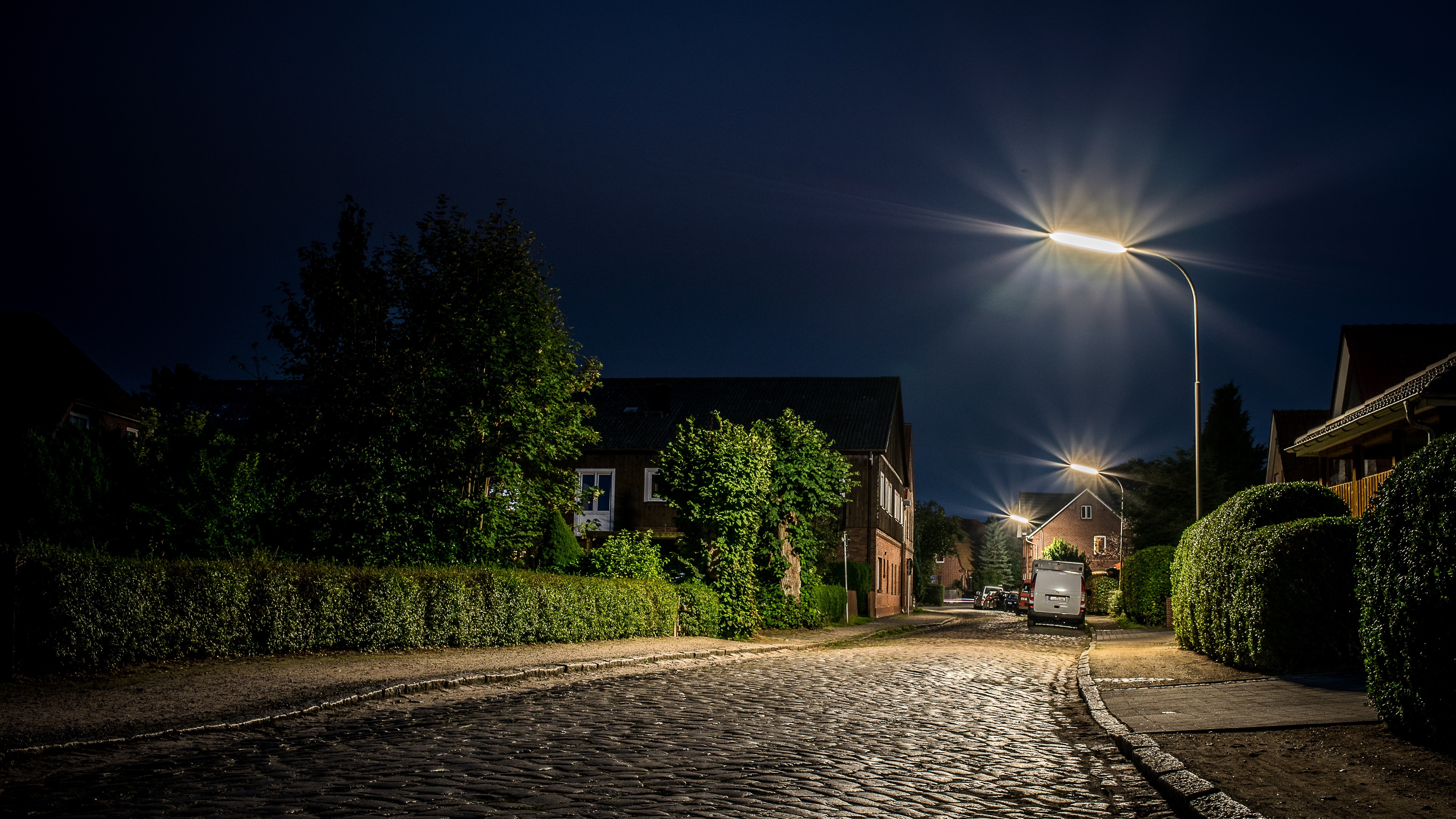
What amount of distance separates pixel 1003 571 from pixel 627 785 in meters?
131

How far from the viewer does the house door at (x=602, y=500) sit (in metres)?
48.2

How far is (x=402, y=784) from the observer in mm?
6656

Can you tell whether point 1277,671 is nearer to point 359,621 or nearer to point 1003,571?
point 359,621

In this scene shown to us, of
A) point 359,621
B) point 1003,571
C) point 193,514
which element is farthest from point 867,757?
point 1003,571

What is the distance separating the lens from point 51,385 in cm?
3662

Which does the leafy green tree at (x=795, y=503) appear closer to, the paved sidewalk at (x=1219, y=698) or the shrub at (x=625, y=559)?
the shrub at (x=625, y=559)

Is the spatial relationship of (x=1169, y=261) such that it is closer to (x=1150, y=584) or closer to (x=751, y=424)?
(x=1150, y=584)

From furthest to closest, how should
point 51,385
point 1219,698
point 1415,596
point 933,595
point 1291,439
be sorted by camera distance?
1. point 933,595
2. point 1291,439
3. point 51,385
4. point 1219,698
5. point 1415,596

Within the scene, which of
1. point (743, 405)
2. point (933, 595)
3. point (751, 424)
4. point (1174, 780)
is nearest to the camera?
point (1174, 780)

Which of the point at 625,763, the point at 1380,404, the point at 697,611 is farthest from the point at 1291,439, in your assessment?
the point at 625,763

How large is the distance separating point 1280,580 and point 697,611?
46.0 ft

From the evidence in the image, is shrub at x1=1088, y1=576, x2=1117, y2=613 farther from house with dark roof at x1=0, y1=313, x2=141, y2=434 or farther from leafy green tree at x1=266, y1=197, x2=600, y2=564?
house with dark roof at x1=0, y1=313, x2=141, y2=434

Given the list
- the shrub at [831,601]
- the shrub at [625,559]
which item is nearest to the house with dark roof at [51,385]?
the shrub at [625,559]

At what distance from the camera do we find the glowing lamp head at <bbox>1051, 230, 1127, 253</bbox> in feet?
65.2
